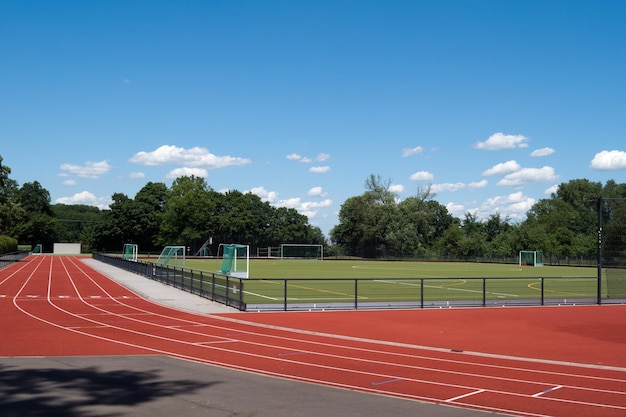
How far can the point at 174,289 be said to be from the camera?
33688 millimetres

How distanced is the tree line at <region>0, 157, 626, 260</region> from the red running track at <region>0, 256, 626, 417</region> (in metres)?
73.1

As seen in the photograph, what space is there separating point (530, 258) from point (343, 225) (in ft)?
176

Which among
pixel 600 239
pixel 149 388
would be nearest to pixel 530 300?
pixel 600 239

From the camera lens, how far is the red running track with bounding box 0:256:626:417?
444 inches

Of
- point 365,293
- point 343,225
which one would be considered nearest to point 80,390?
point 365,293

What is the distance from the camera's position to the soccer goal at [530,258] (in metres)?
83.4

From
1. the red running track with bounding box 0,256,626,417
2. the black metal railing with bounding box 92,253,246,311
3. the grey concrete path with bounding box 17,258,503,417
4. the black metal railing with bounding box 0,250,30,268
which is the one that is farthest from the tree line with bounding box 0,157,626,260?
the grey concrete path with bounding box 17,258,503,417

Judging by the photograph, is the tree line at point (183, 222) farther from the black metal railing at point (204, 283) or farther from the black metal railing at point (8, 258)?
the black metal railing at point (204, 283)

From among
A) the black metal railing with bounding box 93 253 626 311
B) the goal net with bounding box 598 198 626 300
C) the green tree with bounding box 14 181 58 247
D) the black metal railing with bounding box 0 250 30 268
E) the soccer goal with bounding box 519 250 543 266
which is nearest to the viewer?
the black metal railing with bounding box 93 253 626 311

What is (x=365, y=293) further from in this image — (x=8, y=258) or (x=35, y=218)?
(x=35, y=218)

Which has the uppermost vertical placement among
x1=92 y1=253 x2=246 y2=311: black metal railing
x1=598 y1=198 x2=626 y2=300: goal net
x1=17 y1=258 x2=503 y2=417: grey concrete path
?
x1=598 y1=198 x2=626 y2=300: goal net

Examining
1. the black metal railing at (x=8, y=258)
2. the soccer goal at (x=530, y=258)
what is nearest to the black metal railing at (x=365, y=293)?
the black metal railing at (x=8, y=258)

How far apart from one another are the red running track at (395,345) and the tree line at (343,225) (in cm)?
7311

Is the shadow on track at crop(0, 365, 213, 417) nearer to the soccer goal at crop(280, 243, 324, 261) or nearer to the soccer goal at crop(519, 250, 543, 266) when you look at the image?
the soccer goal at crop(519, 250, 543, 266)
